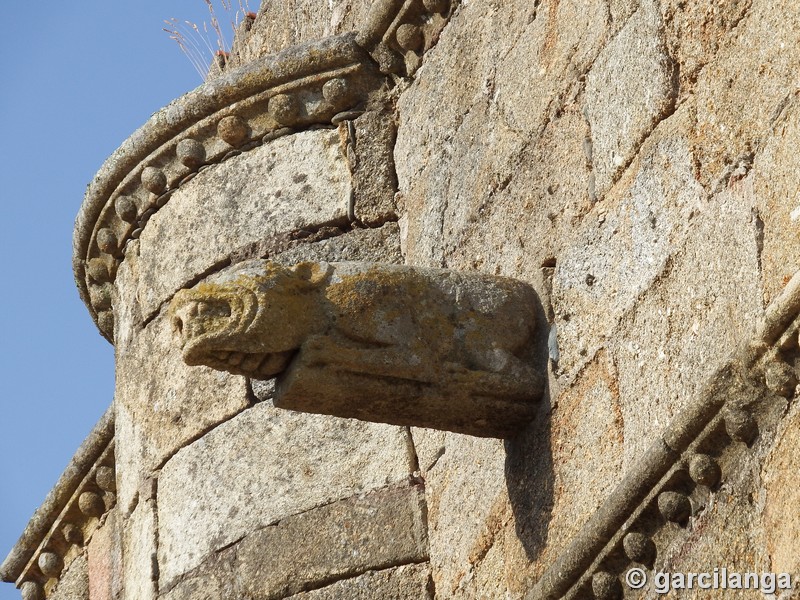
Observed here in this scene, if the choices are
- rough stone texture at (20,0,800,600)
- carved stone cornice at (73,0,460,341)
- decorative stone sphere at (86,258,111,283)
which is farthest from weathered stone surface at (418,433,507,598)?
decorative stone sphere at (86,258,111,283)

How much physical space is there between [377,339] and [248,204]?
171 centimetres

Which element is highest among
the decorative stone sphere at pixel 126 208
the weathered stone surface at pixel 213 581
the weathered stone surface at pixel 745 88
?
the decorative stone sphere at pixel 126 208

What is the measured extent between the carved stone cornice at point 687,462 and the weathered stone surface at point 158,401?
192cm

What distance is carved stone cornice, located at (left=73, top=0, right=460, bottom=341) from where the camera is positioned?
5.07m

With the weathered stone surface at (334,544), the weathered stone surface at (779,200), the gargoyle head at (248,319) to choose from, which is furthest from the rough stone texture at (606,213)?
the gargoyle head at (248,319)

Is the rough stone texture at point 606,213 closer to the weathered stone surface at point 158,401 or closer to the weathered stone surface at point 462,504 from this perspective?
the weathered stone surface at point 462,504

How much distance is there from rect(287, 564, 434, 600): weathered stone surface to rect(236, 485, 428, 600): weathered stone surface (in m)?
0.02

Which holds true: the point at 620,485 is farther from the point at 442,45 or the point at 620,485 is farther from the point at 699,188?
the point at 442,45

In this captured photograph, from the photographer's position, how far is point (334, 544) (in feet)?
15.0

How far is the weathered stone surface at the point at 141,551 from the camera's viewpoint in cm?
500

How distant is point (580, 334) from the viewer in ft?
11.9

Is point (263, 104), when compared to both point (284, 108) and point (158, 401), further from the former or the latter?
point (158, 401)

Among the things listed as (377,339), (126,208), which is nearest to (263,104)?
(126,208)

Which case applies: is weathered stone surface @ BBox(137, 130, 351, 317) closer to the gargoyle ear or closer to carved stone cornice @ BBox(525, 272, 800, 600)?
the gargoyle ear
